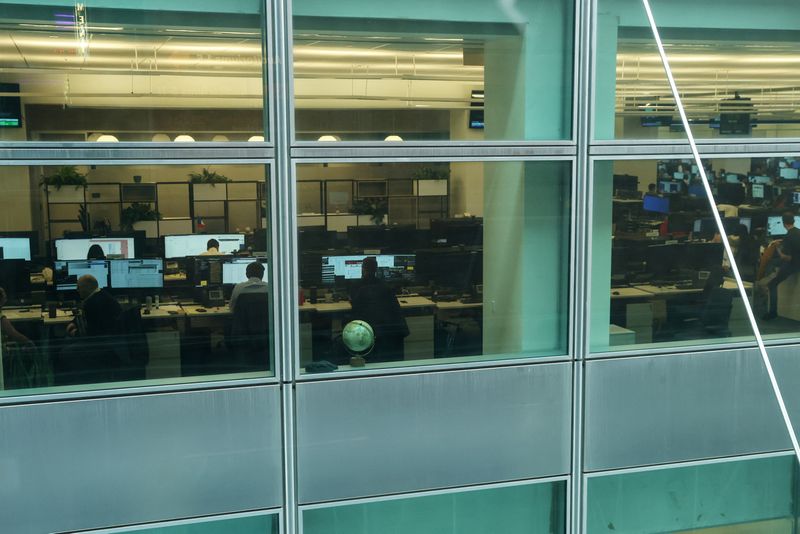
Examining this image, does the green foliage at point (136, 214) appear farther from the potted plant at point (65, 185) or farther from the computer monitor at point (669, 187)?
the computer monitor at point (669, 187)

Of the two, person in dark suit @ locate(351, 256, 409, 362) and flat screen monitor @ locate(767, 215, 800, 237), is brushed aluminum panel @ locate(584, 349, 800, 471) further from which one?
person in dark suit @ locate(351, 256, 409, 362)

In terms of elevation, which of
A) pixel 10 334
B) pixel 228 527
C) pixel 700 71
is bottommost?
pixel 228 527

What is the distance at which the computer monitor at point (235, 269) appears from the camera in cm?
601

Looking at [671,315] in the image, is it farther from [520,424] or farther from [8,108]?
[8,108]

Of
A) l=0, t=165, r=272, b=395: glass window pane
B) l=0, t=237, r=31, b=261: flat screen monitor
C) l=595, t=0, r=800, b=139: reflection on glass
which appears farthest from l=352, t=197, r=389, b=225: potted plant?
l=0, t=237, r=31, b=261: flat screen monitor

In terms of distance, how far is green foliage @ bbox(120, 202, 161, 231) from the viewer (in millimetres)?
5977

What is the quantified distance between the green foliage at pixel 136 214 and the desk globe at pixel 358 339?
1.54 metres

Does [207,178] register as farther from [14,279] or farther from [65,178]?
[14,279]

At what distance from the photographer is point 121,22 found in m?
5.87

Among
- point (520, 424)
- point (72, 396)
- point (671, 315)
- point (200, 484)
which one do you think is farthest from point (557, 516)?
point (72, 396)

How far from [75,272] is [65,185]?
578 millimetres

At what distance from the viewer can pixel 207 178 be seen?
19.8 ft

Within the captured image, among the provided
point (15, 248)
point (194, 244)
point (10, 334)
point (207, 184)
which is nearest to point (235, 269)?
point (194, 244)

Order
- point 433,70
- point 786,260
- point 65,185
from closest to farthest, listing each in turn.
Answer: point 65,185, point 433,70, point 786,260
